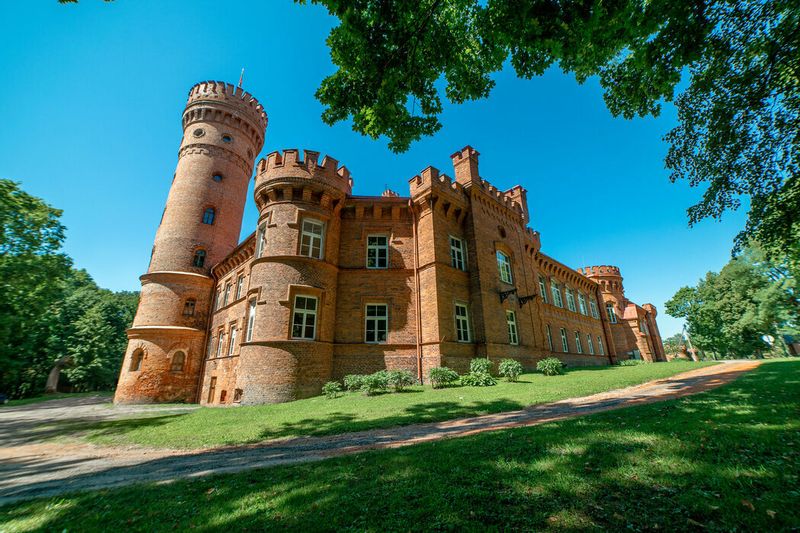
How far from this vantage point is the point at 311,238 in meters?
16.5

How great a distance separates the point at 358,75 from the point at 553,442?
772cm

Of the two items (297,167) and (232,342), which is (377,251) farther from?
(232,342)

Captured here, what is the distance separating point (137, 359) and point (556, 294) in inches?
1285

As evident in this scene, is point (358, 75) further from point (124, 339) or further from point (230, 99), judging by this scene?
point (124, 339)

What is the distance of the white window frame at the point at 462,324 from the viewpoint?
16406 millimetres

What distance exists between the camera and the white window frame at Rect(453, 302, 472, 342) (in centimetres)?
1641

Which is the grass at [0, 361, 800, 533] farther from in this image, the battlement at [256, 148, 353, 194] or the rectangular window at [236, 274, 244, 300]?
the rectangular window at [236, 274, 244, 300]

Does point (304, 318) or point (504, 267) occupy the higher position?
point (504, 267)

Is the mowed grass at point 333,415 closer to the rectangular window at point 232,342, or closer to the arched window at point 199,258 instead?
the rectangular window at point 232,342

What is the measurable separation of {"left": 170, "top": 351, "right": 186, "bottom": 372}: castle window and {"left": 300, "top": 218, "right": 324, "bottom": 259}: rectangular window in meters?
13.9

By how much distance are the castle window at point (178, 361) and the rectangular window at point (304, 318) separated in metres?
13.3

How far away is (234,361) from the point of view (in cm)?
1866

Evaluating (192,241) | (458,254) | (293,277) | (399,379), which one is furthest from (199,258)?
(399,379)

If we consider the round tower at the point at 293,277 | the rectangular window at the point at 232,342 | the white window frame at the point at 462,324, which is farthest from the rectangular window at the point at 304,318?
the white window frame at the point at 462,324
